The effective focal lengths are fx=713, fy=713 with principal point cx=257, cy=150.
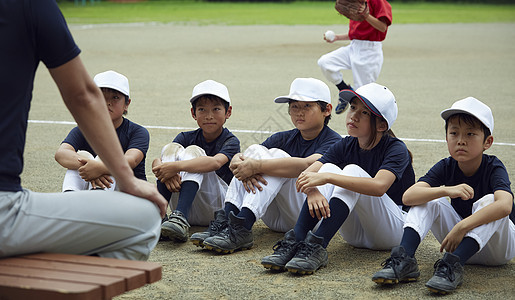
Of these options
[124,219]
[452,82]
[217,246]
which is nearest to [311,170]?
[217,246]

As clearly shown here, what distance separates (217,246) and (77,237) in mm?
1741

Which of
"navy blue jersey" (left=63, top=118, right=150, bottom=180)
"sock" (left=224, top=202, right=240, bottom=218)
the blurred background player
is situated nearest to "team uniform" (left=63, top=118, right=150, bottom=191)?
"navy blue jersey" (left=63, top=118, right=150, bottom=180)

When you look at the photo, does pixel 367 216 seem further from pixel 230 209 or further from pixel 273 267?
pixel 230 209

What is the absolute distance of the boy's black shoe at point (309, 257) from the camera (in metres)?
3.86

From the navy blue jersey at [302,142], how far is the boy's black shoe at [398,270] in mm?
1111

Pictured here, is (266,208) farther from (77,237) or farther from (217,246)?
(77,237)

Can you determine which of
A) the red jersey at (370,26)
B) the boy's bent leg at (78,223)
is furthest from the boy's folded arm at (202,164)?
the red jersey at (370,26)

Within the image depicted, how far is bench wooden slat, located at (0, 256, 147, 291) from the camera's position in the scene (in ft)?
7.88

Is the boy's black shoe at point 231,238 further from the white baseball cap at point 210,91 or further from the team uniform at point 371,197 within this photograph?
the white baseball cap at point 210,91

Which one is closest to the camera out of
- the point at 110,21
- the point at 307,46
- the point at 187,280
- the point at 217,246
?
the point at 187,280

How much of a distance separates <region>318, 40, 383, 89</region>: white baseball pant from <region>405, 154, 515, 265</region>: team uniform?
16.8 ft

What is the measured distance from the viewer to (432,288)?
358 cm

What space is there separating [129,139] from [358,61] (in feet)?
15.9

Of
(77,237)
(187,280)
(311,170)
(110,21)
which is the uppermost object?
(77,237)
